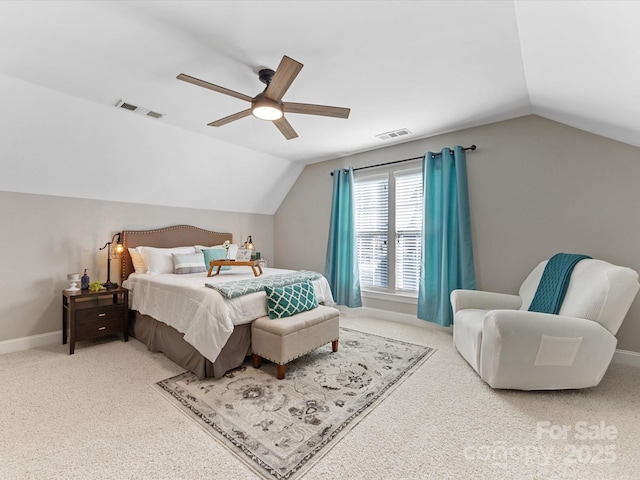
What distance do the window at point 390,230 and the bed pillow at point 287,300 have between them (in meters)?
1.76

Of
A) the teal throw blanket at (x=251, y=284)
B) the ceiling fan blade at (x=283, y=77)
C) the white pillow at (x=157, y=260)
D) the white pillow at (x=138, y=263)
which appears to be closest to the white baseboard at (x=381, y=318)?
the white pillow at (x=138, y=263)

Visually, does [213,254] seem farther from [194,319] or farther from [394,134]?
[394,134]

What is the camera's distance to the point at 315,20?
69.3 inches

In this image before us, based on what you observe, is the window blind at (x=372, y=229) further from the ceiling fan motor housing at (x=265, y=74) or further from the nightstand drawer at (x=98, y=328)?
the nightstand drawer at (x=98, y=328)

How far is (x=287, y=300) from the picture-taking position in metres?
2.72

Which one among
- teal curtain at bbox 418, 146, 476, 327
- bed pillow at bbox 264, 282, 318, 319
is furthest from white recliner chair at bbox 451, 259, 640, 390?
bed pillow at bbox 264, 282, 318, 319

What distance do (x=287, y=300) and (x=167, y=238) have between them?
2.41 m

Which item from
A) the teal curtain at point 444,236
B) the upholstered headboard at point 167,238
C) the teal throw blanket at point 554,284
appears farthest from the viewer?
the upholstered headboard at point 167,238

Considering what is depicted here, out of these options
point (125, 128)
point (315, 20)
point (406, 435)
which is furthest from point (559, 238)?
point (125, 128)

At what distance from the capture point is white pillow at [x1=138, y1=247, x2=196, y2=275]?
360 cm

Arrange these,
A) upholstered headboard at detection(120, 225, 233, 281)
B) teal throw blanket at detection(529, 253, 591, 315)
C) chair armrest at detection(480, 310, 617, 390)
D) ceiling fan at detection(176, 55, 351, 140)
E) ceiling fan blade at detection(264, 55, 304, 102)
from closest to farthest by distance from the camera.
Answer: ceiling fan blade at detection(264, 55, 304, 102), ceiling fan at detection(176, 55, 351, 140), chair armrest at detection(480, 310, 617, 390), teal throw blanket at detection(529, 253, 591, 315), upholstered headboard at detection(120, 225, 233, 281)

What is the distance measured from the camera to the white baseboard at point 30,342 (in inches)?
117

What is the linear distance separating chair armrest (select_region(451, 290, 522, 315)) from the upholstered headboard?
A: 360cm

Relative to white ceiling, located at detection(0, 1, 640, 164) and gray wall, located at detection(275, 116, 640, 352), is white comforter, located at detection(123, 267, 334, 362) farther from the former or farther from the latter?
gray wall, located at detection(275, 116, 640, 352)
